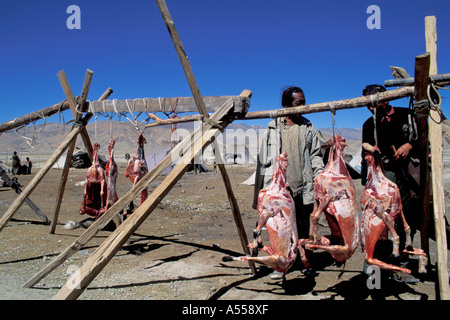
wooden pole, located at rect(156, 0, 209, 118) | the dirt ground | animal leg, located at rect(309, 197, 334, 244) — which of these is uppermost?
wooden pole, located at rect(156, 0, 209, 118)

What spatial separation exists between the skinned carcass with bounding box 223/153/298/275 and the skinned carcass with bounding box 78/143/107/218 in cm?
323

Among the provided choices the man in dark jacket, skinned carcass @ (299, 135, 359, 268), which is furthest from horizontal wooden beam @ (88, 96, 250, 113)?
the man in dark jacket

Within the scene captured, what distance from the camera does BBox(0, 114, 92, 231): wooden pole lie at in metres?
4.75

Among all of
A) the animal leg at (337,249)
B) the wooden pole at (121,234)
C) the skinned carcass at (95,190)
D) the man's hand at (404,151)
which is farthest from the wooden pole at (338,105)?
the skinned carcass at (95,190)

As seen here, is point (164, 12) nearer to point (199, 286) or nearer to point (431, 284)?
point (199, 286)

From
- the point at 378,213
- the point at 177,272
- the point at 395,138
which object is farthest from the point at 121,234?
the point at 395,138

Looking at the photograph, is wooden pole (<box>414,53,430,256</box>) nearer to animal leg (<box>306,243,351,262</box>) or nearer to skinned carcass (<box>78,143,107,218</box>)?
animal leg (<box>306,243,351,262</box>)

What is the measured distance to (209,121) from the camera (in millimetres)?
3285

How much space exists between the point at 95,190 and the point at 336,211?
167 inches

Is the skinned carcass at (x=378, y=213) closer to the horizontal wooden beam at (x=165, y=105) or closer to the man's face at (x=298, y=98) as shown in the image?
the man's face at (x=298, y=98)

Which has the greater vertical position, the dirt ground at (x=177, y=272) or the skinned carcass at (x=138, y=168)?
the skinned carcass at (x=138, y=168)

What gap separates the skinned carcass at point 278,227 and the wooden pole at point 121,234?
2.90ft

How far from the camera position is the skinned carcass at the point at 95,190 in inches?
213
